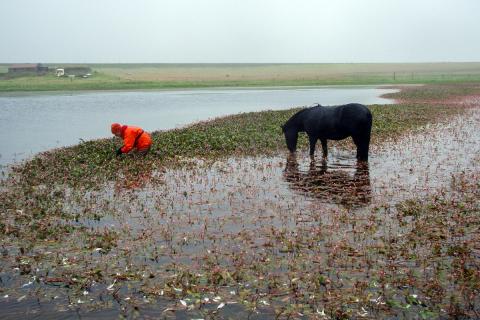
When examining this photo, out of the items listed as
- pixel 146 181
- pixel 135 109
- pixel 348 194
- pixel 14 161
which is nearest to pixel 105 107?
pixel 135 109

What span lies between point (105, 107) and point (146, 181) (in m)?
34.6

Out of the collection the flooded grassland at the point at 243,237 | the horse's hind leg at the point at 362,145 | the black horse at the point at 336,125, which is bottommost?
the flooded grassland at the point at 243,237

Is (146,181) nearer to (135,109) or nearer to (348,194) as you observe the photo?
(348,194)

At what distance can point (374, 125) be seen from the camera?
24.6 metres

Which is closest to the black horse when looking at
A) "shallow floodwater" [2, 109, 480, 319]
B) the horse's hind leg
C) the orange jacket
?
the horse's hind leg

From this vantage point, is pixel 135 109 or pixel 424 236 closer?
pixel 424 236

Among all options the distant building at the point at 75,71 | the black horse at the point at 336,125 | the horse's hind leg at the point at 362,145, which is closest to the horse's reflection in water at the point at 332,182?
the horse's hind leg at the point at 362,145

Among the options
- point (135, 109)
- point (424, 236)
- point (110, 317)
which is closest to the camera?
point (110, 317)

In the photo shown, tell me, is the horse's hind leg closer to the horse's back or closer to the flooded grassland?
the horse's back

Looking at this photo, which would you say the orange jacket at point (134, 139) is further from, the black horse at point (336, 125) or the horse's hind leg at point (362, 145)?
the horse's hind leg at point (362, 145)

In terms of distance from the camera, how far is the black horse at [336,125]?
16094mm

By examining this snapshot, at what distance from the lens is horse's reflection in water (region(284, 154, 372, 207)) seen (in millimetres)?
11884

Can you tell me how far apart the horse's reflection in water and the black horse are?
2.82 ft

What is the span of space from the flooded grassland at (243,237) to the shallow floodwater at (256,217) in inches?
1.6
